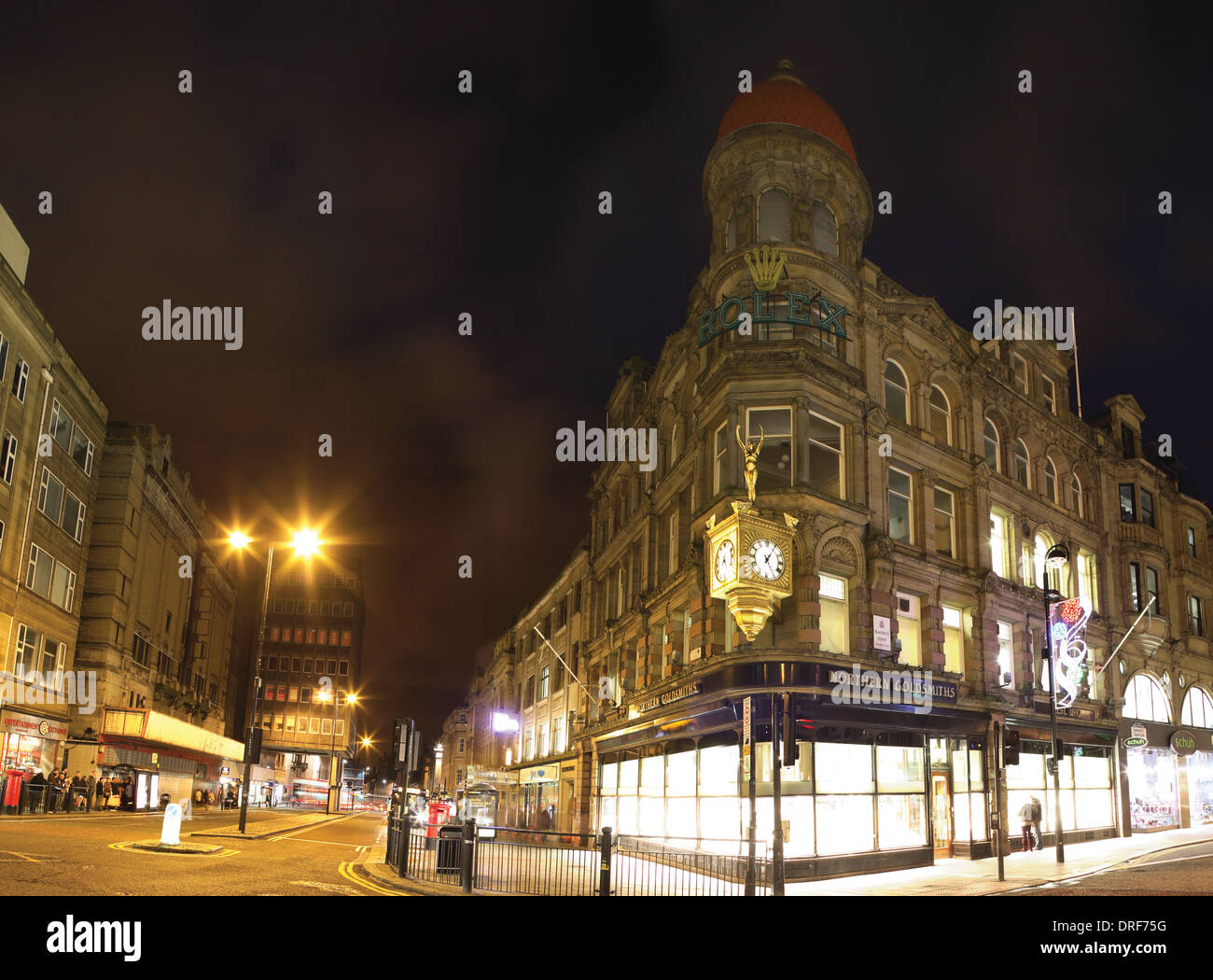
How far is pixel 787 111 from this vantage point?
3141cm

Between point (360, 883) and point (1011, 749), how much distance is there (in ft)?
54.2

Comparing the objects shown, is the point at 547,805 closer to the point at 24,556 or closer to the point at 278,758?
the point at 24,556

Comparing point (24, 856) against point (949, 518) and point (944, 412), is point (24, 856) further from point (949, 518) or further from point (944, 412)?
point (944, 412)

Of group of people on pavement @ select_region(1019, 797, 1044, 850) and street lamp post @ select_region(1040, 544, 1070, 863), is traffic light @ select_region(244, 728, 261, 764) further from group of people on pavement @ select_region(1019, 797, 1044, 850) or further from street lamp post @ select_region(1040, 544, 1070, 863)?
group of people on pavement @ select_region(1019, 797, 1044, 850)

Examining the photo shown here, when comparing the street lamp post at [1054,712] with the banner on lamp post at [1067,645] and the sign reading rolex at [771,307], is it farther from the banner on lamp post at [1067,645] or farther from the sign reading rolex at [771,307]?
the sign reading rolex at [771,307]

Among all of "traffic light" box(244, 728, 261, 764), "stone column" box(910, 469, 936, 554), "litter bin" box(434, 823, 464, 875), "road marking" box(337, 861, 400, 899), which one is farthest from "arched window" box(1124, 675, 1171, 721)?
"traffic light" box(244, 728, 261, 764)

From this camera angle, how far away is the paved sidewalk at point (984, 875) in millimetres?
19844

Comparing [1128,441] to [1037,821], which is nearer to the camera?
[1037,821]

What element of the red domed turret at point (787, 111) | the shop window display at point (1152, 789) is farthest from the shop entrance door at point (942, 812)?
the red domed turret at point (787, 111)

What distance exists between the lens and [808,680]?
24.2m

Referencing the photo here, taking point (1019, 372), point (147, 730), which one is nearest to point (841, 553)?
point (1019, 372)
